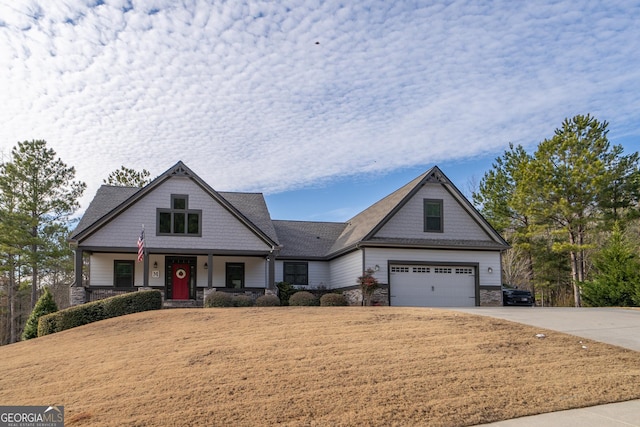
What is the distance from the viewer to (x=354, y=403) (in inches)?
338

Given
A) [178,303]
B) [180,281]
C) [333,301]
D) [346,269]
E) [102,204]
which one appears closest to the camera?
[333,301]

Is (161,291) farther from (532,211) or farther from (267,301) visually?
(532,211)

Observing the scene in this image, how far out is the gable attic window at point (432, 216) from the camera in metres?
26.0

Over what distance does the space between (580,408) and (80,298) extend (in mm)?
20649

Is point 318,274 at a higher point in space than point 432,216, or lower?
lower

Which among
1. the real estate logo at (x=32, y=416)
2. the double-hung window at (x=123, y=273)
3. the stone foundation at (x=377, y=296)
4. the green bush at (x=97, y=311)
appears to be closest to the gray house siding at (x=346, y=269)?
the stone foundation at (x=377, y=296)

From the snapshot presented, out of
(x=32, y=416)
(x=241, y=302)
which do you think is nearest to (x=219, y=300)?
(x=241, y=302)

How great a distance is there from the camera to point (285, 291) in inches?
1064

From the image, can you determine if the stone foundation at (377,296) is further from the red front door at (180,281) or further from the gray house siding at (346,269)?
the red front door at (180,281)

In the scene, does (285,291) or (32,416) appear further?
(285,291)

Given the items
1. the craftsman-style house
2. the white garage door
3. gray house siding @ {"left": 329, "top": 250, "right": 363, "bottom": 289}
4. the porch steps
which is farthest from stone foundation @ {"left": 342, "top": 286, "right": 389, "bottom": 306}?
the porch steps

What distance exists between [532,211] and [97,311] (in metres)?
25.5

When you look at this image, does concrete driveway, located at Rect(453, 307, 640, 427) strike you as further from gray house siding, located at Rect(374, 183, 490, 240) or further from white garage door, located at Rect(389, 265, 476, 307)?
gray house siding, located at Rect(374, 183, 490, 240)

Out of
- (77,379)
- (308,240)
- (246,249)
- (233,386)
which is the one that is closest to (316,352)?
(233,386)
